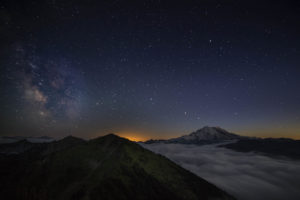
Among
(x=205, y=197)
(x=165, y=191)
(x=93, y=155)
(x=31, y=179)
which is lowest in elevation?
(x=205, y=197)

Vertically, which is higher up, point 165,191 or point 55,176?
point 55,176

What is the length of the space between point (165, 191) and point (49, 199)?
78.9 metres

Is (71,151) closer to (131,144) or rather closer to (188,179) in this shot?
(131,144)

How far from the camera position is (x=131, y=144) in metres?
162

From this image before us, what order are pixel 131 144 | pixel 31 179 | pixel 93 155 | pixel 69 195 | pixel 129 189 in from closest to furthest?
pixel 69 195, pixel 129 189, pixel 31 179, pixel 93 155, pixel 131 144

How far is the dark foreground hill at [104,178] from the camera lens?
3885 inches

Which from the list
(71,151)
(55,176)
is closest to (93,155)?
(71,151)

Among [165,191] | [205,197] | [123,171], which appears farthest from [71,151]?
[205,197]

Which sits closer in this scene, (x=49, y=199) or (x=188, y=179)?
(x=49, y=199)

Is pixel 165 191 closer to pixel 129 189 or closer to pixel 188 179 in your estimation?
pixel 129 189

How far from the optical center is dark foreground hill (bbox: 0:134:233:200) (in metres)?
98.7

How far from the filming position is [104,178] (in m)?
104

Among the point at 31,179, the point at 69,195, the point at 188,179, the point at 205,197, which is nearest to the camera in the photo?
the point at 69,195

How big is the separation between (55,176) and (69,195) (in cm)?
2403
